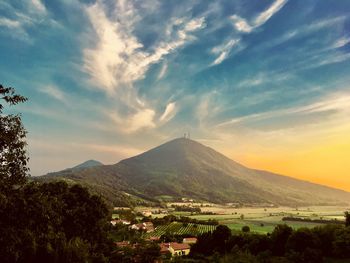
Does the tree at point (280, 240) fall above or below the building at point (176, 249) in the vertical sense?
above

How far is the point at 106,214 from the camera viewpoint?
181ft

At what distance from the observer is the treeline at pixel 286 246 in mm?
50281

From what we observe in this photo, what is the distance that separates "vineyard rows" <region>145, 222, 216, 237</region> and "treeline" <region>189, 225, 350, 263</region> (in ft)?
111

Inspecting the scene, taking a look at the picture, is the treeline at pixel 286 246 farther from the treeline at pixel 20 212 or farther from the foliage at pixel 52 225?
the treeline at pixel 20 212

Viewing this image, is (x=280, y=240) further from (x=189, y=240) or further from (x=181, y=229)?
(x=181, y=229)

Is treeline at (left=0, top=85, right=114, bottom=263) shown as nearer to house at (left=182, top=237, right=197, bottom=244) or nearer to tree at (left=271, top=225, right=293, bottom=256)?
tree at (left=271, top=225, right=293, bottom=256)

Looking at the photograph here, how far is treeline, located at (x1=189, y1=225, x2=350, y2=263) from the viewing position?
165 feet

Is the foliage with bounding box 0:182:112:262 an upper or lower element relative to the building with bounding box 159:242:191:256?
upper

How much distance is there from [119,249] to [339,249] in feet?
117

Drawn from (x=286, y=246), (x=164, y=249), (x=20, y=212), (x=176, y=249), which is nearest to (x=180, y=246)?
(x=176, y=249)

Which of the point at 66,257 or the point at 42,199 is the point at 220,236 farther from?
the point at 42,199

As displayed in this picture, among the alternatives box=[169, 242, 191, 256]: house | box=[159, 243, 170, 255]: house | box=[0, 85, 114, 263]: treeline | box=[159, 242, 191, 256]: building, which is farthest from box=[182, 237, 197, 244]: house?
box=[0, 85, 114, 263]: treeline

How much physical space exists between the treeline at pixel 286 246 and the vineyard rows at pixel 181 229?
33718mm

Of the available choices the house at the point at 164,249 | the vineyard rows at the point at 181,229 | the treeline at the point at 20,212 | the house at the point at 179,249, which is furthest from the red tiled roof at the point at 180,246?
the treeline at the point at 20,212
